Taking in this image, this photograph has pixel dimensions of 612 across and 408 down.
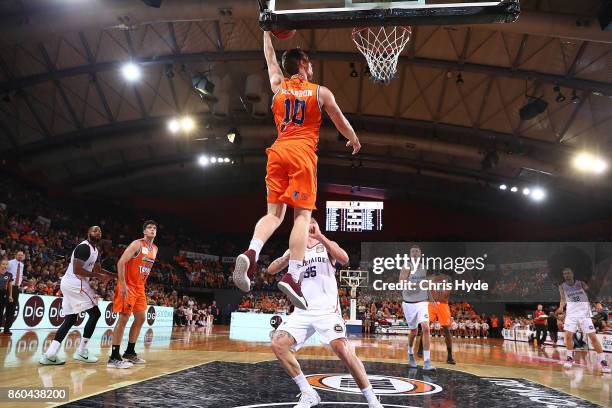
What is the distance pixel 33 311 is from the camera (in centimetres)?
1283

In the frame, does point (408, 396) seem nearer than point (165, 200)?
Yes

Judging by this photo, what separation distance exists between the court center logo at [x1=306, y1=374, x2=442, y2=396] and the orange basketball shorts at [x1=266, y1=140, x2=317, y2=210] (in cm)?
266

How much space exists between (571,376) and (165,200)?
89.8 ft

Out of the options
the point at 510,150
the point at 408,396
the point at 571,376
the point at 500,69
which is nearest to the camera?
the point at 408,396

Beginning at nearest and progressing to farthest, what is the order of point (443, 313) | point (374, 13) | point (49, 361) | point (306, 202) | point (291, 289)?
1. point (291, 289)
2. point (306, 202)
3. point (374, 13)
4. point (49, 361)
5. point (443, 313)

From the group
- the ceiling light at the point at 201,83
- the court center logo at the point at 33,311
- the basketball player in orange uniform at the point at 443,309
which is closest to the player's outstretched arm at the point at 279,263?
the basketball player in orange uniform at the point at 443,309

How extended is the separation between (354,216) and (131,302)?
1860cm

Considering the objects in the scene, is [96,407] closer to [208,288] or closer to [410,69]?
[410,69]

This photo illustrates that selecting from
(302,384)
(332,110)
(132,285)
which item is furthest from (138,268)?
(332,110)

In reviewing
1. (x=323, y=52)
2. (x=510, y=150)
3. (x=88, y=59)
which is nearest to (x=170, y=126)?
(x=88, y=59)

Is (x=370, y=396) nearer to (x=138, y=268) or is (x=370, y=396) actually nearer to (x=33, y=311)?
(x=138, y=268)

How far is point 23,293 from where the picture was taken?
1256 centimetres

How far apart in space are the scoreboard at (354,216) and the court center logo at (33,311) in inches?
569

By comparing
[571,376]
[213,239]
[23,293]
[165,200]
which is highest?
[165,200]
